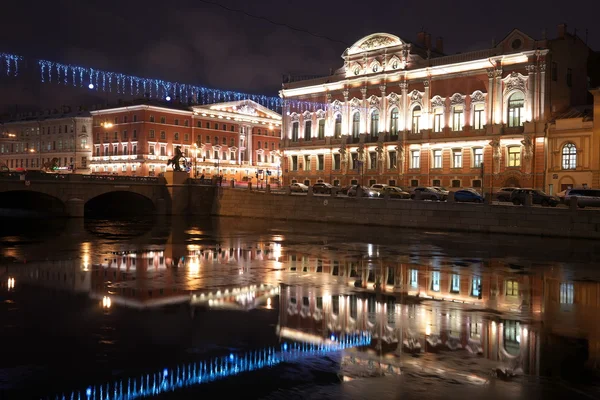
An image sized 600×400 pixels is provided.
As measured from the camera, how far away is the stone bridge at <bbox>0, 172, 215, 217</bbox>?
56.0m

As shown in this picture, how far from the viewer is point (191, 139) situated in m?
106

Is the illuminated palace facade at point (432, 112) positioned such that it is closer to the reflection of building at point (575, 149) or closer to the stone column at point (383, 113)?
the stone column at point (383, 113)

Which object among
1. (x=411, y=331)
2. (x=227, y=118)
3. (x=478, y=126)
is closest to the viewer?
(x=411, y=331)

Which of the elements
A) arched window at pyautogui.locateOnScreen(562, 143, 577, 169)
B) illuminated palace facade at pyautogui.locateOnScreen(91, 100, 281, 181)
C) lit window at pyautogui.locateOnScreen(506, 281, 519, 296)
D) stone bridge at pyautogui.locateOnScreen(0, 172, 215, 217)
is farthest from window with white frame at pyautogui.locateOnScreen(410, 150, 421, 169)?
lit window at pyautogui.locateOnScreen(506, 281, 519, 296)

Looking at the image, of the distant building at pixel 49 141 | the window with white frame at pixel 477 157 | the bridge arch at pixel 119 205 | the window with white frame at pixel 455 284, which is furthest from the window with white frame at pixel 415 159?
the distant building at pixel 49 141

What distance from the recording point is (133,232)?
42344mm

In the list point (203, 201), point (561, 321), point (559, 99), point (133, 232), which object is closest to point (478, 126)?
point (559, 99)

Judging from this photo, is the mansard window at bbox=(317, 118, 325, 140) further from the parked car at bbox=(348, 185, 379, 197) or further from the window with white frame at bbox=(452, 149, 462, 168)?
the parked car at bbox=(348, 185, 379, 197)

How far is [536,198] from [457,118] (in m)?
20.6

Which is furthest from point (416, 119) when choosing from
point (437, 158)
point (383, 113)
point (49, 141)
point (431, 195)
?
point (49, 141)

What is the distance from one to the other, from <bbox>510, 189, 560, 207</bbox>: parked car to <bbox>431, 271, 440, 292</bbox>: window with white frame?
77.6 ft

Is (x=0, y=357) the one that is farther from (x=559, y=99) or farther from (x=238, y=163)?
(x=238, y=163)

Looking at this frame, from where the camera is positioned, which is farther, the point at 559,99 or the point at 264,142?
the point at 264,142

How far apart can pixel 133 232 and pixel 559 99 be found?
1595 inches
